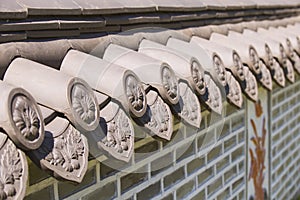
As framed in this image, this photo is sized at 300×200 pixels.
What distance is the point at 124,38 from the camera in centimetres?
331

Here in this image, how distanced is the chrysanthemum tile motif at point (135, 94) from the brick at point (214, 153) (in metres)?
2.78

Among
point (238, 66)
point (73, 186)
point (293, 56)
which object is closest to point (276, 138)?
point (293, 56)

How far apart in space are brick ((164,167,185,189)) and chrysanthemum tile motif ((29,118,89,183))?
2.31m

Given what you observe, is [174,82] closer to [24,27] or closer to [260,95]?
[24,27]

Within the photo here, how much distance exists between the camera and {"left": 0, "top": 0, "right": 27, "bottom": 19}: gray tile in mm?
2273

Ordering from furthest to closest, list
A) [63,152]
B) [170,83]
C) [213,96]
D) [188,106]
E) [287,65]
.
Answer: [287,65], [213,96], [188,106], [170,83], [63,152]

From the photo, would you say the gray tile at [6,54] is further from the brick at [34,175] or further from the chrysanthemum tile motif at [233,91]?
the chrysanthemum tile motif at [233,91]

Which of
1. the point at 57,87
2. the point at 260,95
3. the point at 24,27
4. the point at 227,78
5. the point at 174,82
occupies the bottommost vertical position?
the point at 260,95

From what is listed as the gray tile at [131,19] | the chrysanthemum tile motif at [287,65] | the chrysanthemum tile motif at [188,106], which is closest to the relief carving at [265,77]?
the chrysanthemum tile motif at [287,65]

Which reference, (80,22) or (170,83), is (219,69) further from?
(80,22)

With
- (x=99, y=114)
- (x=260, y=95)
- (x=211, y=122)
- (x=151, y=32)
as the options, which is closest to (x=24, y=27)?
(x=99, y=114)

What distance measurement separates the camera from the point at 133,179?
386cm

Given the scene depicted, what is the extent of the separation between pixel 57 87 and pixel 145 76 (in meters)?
0.82

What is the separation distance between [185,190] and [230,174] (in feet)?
4.40
